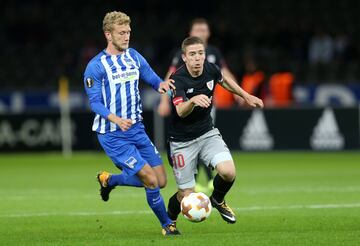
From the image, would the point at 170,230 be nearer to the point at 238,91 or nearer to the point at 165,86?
the point at 165,86

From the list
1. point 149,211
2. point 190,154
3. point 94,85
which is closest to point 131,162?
point 190,154

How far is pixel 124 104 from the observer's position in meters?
9.30

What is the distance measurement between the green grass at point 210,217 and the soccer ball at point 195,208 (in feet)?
0.64

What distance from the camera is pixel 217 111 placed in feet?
67.7

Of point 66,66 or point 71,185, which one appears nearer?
point 71,185

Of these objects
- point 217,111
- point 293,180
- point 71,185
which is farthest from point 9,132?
point 293,180

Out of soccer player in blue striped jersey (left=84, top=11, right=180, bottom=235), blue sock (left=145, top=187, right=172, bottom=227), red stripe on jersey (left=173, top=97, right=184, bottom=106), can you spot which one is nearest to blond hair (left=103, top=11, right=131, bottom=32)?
soccer player in blue striped jersey (left=84, top=11, right=180, bottom=235)

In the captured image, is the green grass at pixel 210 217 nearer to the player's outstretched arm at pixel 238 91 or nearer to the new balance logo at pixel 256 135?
the player's outstretched arm at pixel 238 91

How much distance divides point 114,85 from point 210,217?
2.22m

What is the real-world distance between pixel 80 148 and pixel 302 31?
285 inches

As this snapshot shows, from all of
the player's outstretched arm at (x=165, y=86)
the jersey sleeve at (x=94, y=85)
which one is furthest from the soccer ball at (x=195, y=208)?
the jersey sleeve at (x=94, y=85)

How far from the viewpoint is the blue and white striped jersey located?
30.2 feet

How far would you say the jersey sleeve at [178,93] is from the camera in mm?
9188

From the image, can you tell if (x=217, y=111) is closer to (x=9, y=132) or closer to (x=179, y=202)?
(x=9, y=132)
